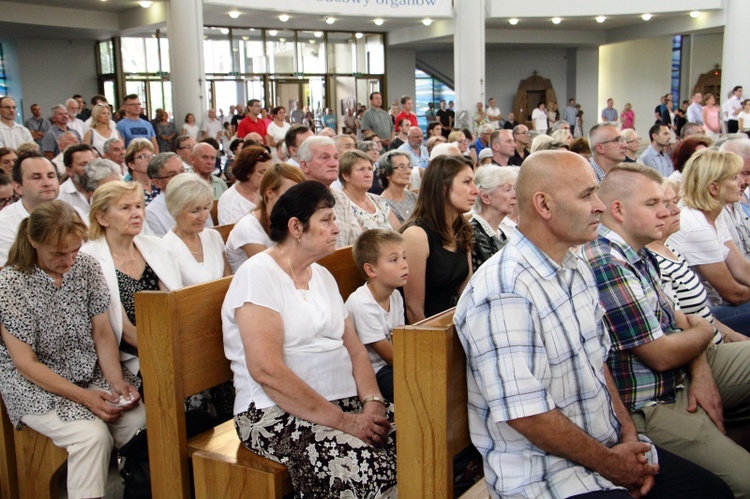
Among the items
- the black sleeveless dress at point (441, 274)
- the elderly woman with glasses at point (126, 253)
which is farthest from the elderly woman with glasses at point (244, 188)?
the black sleeveless dress at point (441, 274)

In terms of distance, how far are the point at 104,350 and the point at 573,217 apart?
6.47 feet

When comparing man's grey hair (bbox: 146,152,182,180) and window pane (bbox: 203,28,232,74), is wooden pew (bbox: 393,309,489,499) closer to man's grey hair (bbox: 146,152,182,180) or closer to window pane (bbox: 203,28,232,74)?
man's grey hair (bbox: 146,152,182,180)

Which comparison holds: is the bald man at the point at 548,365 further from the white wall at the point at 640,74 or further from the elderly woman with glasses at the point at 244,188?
the white wall at the point at 640,74

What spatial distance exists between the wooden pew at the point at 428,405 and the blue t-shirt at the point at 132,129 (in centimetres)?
804

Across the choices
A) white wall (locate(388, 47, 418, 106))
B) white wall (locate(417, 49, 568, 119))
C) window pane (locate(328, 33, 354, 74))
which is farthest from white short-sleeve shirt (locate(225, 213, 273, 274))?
white wall (locate(417, 49, 568, 119))

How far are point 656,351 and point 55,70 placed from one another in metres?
17.4

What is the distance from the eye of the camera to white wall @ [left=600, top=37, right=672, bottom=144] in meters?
24.4

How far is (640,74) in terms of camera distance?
24641 mm

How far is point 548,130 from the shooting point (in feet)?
71.1

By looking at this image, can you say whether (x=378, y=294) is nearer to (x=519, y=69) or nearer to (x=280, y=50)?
(x=280, y=50)

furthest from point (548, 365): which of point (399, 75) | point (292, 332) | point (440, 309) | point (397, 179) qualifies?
point (399, 75)

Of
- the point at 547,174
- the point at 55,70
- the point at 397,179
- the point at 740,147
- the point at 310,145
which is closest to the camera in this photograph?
the point at 547,174

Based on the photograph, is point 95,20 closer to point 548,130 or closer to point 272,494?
point 548,130

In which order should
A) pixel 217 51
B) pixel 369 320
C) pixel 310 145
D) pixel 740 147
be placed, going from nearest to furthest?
pixel 369 320, pixel 310 145, pixel 740 147, pixel 217 51
